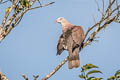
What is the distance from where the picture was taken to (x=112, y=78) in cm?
313

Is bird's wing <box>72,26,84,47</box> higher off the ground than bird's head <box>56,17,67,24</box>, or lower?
higher

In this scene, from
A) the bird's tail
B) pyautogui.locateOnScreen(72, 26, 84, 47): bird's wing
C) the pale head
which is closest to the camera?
the bird's tail

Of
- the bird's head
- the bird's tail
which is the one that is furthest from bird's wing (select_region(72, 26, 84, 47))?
the bird's head

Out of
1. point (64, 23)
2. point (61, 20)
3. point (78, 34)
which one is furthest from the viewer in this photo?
point (61, 20)

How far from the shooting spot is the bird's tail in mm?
6070

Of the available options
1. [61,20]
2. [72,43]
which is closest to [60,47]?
[72,43]

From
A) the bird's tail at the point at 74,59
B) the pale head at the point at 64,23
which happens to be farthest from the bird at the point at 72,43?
the pale head at the point at 64,23

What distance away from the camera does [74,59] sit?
6.11 meters

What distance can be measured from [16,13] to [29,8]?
28 centimetres

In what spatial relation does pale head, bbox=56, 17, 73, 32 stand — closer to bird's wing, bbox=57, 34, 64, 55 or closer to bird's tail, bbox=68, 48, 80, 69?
bird's wing, bbox=57, 34, 64, 55

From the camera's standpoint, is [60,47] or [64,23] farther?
[64,23]

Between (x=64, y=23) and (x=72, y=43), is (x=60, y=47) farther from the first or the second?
(x=64, y=23)

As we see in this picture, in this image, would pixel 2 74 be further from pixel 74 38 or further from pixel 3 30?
pixel 74 38

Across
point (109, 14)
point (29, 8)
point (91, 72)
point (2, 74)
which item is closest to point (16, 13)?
point (29, 8)
